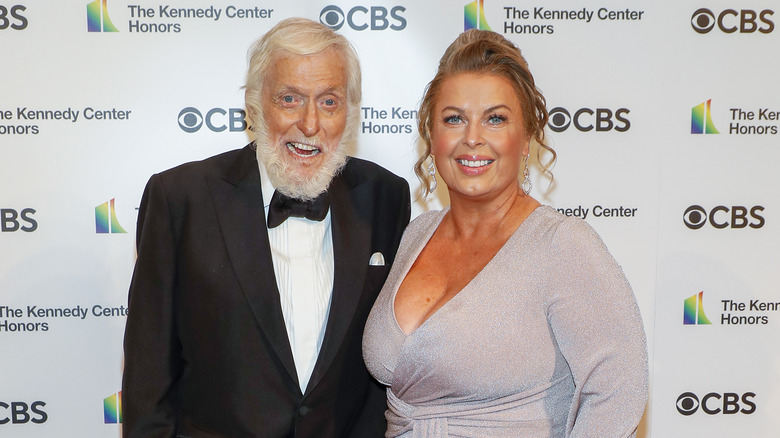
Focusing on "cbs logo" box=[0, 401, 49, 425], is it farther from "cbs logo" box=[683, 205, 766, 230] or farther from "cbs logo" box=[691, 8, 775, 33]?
"cbs logo" box=[691, 8, 775, 33]

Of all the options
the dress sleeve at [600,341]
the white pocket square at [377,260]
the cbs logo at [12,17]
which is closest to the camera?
the dress sleeve at [600,341]

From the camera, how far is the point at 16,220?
2926mm

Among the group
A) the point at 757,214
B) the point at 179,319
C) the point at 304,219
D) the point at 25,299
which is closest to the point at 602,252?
the point at 304,219

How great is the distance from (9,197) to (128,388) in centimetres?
146

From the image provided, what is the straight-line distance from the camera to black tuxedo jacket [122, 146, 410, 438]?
1891mm

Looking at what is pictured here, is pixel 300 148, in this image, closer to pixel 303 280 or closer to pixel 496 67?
pixel 303 280

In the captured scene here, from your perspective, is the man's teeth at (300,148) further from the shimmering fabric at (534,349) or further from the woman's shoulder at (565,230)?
the woman's shoulder at (565,230)

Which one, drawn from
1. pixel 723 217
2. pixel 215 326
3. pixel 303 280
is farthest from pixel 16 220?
pixel 723 217

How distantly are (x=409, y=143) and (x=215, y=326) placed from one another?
1408 millimetres

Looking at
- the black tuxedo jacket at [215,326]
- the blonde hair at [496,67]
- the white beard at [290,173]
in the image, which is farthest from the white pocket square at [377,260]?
the blonde hair at [496,67]

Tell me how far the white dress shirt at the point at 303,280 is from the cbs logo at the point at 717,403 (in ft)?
6.55

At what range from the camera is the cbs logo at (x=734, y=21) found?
2990 mm

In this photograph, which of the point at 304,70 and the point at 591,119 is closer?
the point at 304,70

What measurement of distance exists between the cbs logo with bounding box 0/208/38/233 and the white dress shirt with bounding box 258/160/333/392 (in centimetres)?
144
